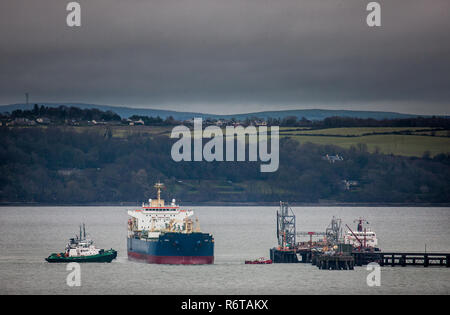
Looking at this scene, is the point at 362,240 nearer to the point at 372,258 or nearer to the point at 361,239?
the point at 361,239

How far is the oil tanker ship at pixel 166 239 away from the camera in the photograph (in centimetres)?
8062

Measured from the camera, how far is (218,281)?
72.8m

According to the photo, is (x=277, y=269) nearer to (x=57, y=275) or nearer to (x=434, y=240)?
(x=57, y=275)

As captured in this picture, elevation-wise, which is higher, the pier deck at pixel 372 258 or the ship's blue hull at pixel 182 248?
the ship's blue hull at pixel 182 248

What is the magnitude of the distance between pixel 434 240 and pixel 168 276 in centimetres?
6212

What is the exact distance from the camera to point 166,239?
264 ft

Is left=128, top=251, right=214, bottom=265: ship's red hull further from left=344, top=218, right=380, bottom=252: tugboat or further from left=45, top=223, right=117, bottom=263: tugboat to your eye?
left=344, top=218, right=380, bottom=252: tugboat

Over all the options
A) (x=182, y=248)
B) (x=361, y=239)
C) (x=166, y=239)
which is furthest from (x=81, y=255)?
(x=361, y=239)

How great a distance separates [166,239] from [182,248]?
168 centimetres

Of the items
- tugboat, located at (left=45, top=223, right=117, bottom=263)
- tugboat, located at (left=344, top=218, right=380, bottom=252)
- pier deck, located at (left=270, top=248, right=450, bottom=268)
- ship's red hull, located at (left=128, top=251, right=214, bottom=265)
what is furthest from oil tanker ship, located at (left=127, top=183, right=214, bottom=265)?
tugboat, located at (left=344, top=218, right=380, bottom=252)

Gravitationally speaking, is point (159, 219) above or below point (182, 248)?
above

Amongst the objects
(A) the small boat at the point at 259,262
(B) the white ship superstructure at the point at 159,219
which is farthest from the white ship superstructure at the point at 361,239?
(B) the white ship superstructure at the point at 159,219

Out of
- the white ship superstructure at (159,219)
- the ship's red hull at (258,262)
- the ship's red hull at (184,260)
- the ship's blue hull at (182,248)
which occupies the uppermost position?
the white ship superstructure at (159,219)

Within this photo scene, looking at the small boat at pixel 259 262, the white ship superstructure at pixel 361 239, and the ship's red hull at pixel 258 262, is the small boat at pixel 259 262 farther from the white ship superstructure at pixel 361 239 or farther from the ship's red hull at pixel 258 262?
the white ship superstructure at pixel 361 239
